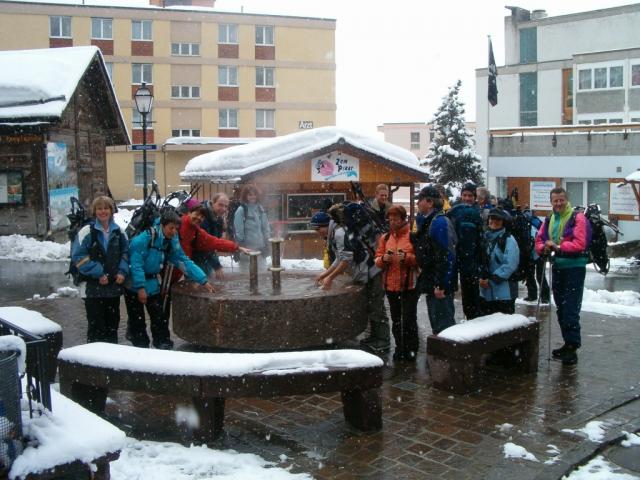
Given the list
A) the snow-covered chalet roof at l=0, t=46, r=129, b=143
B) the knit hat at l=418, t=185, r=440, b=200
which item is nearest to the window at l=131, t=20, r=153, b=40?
the snow-covered chalet roof at l=0, t=46, r=129, b=143

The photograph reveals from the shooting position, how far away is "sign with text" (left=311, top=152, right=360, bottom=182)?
18406 millimetres

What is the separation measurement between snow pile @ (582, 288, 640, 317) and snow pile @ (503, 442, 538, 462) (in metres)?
5.88

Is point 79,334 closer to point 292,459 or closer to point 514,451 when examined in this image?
point 292,459

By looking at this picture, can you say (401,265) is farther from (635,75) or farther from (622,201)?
(635,75)

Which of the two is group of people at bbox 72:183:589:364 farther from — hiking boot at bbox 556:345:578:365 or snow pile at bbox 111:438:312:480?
snow pile at bbox 111:438:312:480

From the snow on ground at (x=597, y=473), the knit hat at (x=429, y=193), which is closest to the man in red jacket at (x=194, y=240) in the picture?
the knit hat at (x=429, y=193)

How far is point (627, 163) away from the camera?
28391mm

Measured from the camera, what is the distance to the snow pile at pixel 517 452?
5109 mm

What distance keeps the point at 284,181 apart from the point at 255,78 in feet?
103

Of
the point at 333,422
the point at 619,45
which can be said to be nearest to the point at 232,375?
the point at 333,422

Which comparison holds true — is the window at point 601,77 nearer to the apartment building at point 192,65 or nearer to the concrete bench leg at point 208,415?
the apartment building at point 192,65

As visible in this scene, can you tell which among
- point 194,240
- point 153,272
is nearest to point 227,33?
point 194,240

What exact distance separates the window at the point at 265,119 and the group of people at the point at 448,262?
41.1m

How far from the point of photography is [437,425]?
578cm
